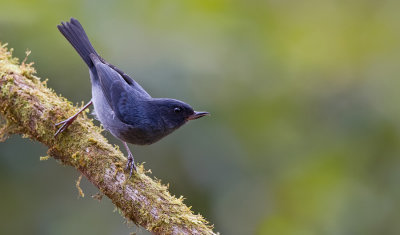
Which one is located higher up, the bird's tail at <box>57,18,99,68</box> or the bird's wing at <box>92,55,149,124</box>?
the bird's tail at <box>57,18,99,68</box>

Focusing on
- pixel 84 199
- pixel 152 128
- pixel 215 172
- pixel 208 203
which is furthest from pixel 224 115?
pixel 84 199

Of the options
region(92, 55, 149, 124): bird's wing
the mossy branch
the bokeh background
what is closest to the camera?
the mossy branch

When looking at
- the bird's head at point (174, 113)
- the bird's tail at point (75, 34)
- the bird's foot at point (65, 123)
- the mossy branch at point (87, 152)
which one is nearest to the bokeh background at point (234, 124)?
the bird's tail at point (75, 34)

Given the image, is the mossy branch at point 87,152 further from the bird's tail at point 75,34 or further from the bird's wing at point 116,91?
the bird's tail at point 75,34

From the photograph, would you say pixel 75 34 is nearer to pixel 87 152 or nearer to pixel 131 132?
pixel 131 132

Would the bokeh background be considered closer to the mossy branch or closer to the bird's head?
the bird's head

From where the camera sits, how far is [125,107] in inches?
164

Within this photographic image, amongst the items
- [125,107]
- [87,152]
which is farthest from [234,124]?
[87,152]

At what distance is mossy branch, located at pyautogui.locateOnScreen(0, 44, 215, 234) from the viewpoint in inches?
124

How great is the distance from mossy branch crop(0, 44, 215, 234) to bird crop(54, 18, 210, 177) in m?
0.17

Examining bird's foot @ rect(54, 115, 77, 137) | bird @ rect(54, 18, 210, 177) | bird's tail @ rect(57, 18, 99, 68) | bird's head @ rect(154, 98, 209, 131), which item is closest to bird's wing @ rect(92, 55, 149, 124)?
bird @ rect(54, 18, 210, 177)

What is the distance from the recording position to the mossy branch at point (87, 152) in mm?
3139

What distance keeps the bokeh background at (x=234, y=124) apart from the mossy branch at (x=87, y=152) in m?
1.11

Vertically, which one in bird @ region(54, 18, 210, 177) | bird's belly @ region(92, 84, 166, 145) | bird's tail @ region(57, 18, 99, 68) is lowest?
bird's belly @ region(92, 84, 166, 145)
